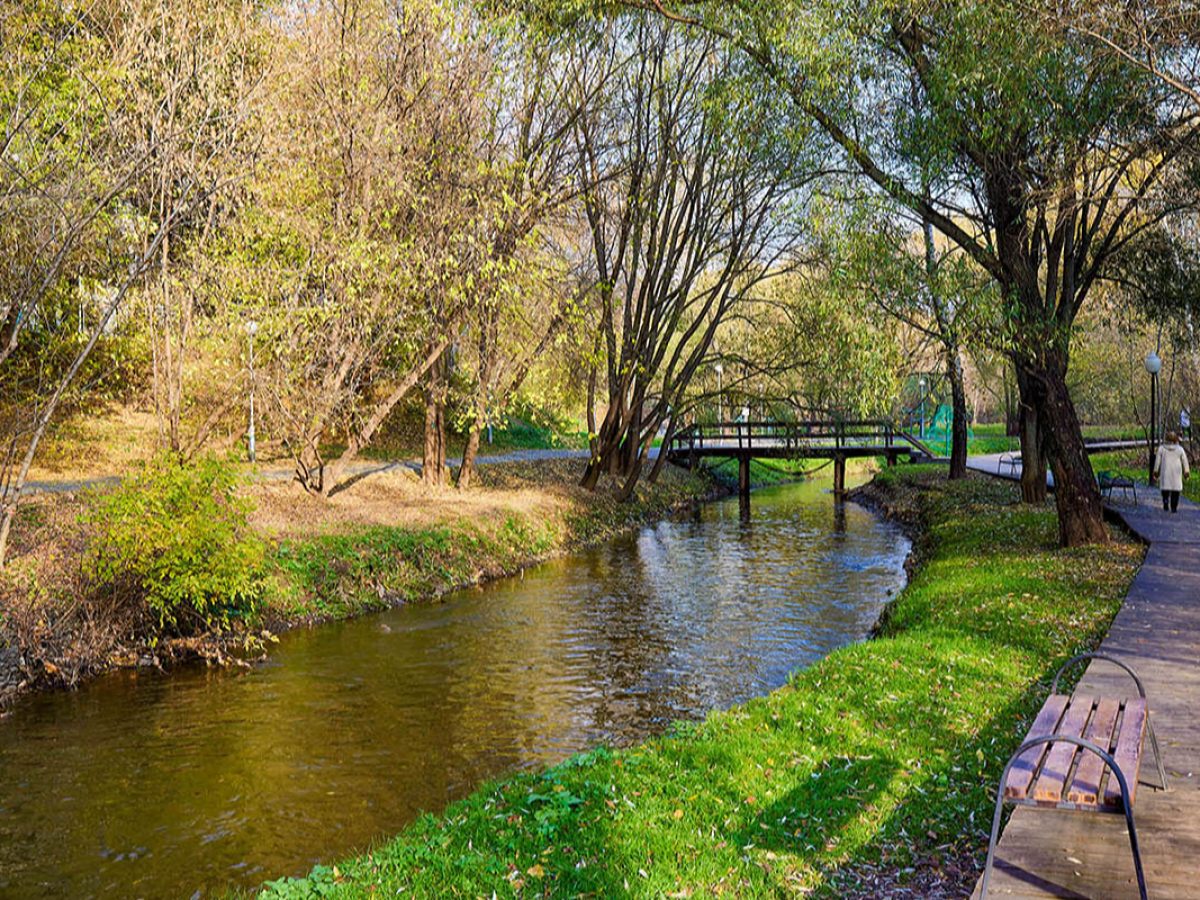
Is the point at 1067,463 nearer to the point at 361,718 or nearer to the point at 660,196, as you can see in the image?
the point at 361,718

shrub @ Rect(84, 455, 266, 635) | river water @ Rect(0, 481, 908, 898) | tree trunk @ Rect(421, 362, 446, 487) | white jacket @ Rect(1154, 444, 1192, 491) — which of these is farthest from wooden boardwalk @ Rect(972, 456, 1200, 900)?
tree trunk @ Rect(421, 362, 446, 487)

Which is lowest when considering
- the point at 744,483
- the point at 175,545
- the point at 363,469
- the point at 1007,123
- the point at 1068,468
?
the point at 744,483

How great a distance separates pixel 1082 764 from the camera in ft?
18.0

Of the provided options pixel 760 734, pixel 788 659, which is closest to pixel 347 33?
pixel 788 659

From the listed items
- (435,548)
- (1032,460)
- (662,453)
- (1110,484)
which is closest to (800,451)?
(662,453)

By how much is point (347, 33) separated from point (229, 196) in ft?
13.4

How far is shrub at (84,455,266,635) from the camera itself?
12.4 meters

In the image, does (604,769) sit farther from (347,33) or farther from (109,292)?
(109,292)

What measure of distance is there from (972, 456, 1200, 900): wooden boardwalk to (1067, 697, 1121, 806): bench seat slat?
511 mm

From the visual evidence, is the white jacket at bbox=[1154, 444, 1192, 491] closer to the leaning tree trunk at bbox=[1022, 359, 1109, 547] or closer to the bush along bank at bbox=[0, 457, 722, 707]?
the leaning tree trunk at bbox=[1022, 359, 1109, 547]

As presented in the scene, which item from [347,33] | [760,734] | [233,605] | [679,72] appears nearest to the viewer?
[760,734]

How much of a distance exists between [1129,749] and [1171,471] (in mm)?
17275

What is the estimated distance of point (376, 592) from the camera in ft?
55.5

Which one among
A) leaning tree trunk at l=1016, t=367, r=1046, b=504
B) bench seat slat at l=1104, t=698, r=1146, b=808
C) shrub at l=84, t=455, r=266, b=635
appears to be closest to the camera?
bench seat slat at l=1104, t=698, r=1146, b=808
